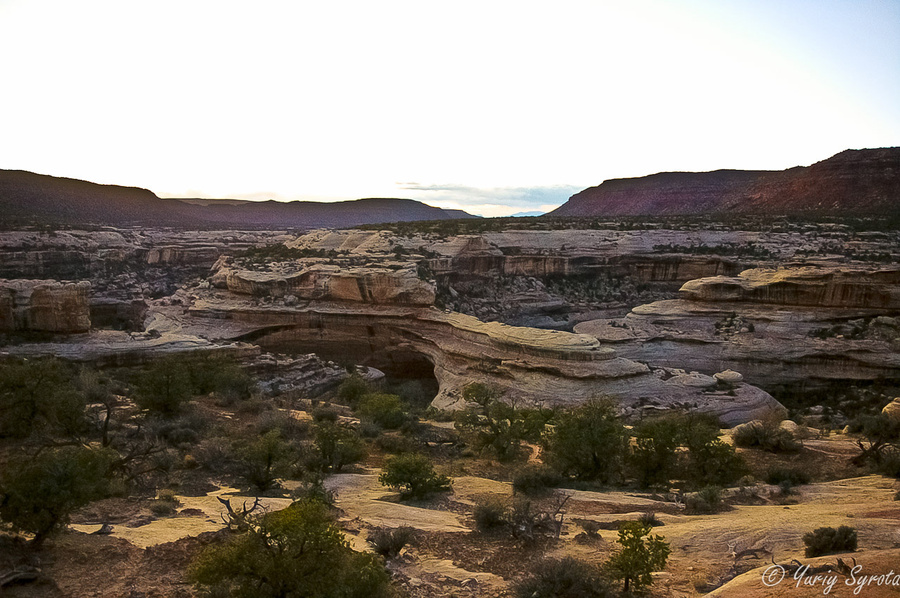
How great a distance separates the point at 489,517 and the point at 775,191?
288 feet

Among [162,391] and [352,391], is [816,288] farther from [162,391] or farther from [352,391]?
[162,391]

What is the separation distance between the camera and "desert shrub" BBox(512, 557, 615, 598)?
21.5 feet

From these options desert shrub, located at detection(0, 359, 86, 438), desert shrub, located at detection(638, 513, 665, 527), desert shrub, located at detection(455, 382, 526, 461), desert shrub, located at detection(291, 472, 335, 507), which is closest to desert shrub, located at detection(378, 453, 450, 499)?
desert shrub, located at detection(291, 472, 335, 507)

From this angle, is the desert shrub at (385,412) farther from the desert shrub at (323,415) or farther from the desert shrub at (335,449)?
the desert shrub at (335,449)

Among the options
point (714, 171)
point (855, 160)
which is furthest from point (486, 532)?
point (714, 171)

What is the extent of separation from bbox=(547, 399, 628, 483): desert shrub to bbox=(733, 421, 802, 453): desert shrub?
4.32 meters

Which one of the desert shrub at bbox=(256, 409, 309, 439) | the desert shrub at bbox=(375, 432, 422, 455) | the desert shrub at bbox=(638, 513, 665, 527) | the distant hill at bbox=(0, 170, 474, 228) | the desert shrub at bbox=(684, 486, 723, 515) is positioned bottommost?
the desert shrub at bbox=(375, 432, 422, 455)

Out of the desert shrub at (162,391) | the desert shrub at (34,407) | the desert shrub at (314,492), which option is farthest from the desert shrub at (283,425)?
the desert shrub at (34,407)

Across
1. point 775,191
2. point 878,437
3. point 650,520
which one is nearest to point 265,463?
point 650,520

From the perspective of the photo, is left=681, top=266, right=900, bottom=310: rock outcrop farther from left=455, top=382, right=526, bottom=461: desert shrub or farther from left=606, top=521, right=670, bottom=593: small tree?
left=606, top=521, right=670, bottom=593: small tree

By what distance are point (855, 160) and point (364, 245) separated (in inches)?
2677

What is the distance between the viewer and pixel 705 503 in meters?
9.84

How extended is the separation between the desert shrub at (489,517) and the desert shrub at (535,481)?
1.86 m

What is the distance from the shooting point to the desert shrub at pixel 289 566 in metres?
5.83
